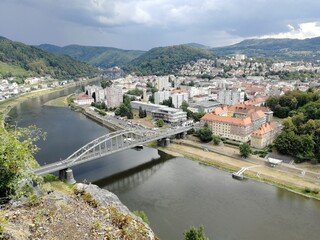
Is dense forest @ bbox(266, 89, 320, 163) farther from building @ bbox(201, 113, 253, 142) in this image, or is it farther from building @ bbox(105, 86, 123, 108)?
building @ bbox(105, 86, 123, 108)

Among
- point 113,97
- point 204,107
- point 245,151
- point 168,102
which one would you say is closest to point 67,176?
point 245,151

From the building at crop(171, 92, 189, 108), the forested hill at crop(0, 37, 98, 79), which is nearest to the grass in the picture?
the building at crop(171, 92, 189, 108)

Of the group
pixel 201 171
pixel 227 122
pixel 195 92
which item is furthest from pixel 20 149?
pixel 195 92

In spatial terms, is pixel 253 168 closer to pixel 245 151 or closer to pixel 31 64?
pixel 245 151

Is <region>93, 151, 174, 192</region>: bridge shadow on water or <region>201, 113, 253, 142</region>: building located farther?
<region>201, 113, 253, 142</region>: building

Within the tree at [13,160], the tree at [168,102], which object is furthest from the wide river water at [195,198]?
the tree at [168,102]

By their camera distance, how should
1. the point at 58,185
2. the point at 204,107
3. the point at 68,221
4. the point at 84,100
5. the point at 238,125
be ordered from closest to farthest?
the point at 68,221 → the point at 58,185 → the point at 238,125 → the point at 204,107 → the point at 84,100
